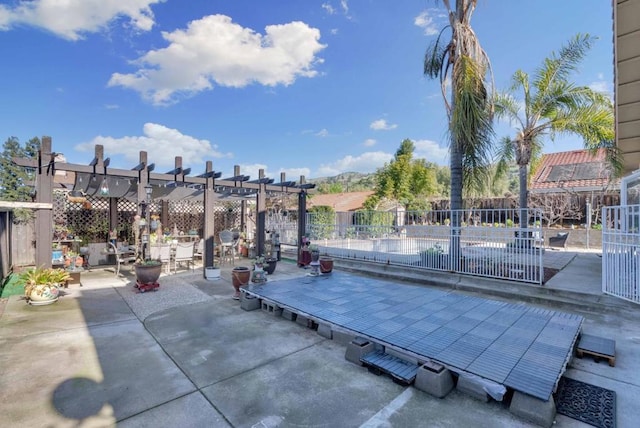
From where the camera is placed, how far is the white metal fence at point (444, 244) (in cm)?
600

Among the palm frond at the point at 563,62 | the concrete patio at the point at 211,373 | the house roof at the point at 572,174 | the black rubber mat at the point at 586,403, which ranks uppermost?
the palm frond at the point at 563,62

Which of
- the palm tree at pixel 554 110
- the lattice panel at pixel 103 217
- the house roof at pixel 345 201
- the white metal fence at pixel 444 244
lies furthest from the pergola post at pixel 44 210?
the house roof at pixel 345 201

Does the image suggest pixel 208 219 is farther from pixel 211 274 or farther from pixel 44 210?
pixel 44 210

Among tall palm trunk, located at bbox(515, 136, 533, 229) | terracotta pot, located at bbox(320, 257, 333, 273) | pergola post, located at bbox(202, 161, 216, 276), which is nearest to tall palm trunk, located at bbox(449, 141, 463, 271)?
terracotta pot, located at bbox(320, 257, 333, 273)

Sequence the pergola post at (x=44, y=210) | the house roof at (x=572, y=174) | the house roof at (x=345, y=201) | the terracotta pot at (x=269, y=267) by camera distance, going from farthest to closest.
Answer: the house roof at (x=345, y=201) < the house roof at (x=572, y=174) < the terracotta pot at (x=269, y=267) < the pergola post at (x=44, y=210)

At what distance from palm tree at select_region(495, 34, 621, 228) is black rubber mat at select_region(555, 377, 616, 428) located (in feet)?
18.1

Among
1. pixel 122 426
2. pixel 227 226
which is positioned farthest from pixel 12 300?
pixel 227 226

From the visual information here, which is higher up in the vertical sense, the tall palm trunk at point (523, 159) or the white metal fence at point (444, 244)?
the tall palm trunk at point (523, 159)

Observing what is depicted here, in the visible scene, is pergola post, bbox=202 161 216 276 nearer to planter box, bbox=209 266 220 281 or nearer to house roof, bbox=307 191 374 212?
planter box, bbox=209 266 220 281

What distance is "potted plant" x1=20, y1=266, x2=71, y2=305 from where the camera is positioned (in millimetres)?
4996

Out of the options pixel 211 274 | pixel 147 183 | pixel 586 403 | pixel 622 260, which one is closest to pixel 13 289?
pixel 147 183

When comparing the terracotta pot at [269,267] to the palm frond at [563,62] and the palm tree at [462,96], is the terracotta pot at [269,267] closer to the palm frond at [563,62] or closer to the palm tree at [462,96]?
the palm tree at [462,96]

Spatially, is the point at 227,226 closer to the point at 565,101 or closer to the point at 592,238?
the point at 565,101

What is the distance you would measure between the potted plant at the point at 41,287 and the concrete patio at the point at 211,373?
238mm
